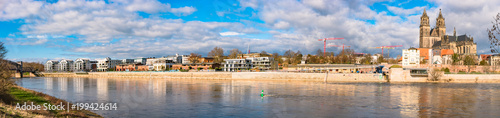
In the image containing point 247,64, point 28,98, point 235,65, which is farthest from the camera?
point 247,64

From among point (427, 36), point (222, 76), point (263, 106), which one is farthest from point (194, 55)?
point (263, 106)

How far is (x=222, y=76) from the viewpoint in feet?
270

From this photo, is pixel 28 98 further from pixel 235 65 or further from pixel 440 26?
pixel 440 26

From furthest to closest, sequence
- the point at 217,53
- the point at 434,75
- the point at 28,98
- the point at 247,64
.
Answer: the point at 217,53 < the point at 247,64 < the point at 434,75 < the point at 28,98

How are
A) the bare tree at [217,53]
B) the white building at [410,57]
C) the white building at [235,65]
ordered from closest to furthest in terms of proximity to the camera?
the white building at [235,65] → the white building at [410,57] → the bare tree at [217,53]

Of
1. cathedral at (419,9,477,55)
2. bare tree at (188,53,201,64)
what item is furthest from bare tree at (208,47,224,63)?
cathedral at (419,9,477,55)

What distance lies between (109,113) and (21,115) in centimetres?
889

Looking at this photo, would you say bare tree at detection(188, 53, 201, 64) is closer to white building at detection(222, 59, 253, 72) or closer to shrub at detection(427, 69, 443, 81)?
white building at detection(222, 59, 253, 72)

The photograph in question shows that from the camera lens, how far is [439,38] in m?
175

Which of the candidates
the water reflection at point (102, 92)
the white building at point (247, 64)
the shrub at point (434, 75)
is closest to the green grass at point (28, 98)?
the water reflection at point (102, 92)

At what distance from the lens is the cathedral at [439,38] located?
160250mm

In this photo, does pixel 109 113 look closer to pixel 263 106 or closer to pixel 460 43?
pixel 263 106

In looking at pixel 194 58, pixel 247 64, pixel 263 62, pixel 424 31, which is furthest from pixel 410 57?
pixel 194 58

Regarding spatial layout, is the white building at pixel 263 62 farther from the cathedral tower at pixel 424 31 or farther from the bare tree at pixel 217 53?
the cathedral tower at pixel 424 31
